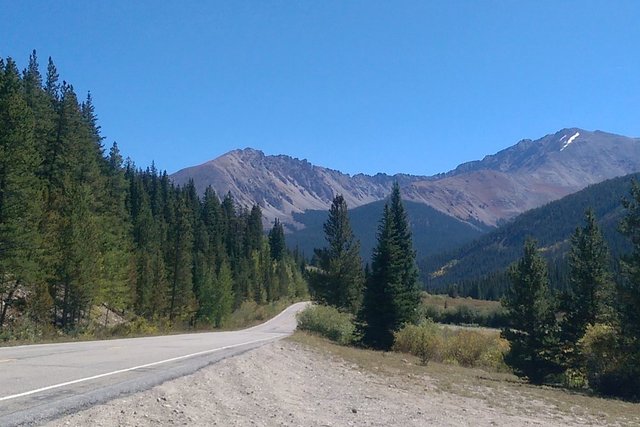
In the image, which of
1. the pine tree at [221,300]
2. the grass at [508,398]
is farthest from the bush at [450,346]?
the pine tree at [221,300]

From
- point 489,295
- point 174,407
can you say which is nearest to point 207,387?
point 174,407

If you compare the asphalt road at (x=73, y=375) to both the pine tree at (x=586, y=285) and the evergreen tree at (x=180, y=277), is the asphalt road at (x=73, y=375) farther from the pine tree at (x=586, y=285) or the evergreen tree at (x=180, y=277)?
the evergreen tree at (x=180, y=277)

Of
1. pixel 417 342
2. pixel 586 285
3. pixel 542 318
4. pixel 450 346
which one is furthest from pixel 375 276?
pixel 586 285

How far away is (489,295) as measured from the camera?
181 meters

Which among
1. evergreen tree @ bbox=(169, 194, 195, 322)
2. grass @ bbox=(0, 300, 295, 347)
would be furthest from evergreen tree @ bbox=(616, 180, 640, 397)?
evergreen tree @ bbox=(169, 194, 195, 322)

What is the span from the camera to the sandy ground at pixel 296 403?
10.1 m

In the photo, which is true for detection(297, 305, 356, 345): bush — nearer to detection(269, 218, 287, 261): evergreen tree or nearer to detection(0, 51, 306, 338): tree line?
detection(0, 51, 306, 338): tree line

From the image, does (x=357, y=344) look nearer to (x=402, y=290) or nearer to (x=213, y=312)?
(x=402, y=290)

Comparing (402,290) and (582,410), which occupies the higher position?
(402,290)

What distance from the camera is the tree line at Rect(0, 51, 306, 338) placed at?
1180 inches

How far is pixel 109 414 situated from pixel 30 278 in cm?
2454

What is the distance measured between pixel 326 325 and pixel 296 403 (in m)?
33.5

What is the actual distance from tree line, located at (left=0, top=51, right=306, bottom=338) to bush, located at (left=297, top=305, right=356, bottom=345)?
550 inches

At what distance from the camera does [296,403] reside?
539 inches
